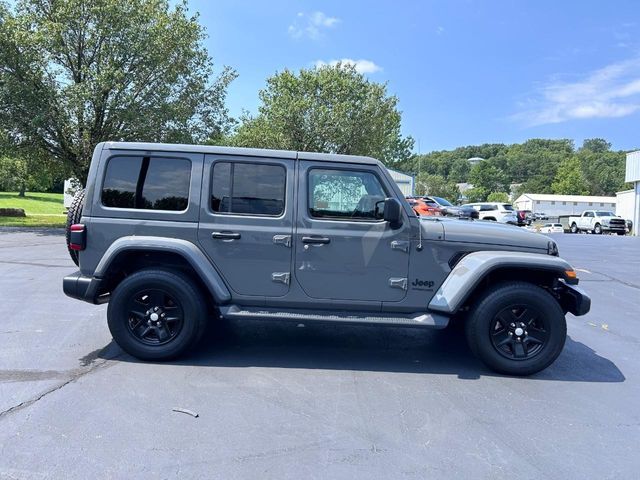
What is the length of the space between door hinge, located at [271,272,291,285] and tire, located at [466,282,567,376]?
1756mm

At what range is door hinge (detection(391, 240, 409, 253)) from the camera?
179 inches

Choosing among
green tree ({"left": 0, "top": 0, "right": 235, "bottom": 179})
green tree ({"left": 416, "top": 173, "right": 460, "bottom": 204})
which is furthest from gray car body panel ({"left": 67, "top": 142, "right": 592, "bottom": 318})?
green tree ({"left": 416, "top": 173, "right": 460, "bottom": 204})

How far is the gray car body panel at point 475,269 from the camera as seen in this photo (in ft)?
14.3

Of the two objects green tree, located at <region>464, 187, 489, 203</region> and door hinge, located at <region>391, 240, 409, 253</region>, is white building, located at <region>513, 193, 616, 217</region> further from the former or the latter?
door hinge, located at <region>391, 240, 409, 253</region>

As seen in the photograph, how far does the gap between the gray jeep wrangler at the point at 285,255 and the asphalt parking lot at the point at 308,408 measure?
48cm

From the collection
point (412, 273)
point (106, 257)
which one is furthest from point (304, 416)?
point (106, 257)

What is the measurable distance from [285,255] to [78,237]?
196cm

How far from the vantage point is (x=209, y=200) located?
461cm

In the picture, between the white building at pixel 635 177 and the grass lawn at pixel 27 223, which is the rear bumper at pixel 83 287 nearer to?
the grass lawn at pixel 27 223

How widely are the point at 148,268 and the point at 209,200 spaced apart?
0.90m

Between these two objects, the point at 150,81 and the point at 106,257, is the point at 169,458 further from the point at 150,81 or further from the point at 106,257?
the point at 150,81

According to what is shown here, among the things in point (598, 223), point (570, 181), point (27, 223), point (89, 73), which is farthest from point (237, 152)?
point (570, 181)

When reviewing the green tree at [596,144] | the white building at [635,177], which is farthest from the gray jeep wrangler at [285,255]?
the green tree at [596,144]

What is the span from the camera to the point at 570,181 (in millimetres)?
94188
